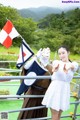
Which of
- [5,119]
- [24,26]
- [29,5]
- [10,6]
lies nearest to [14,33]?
[5,119]

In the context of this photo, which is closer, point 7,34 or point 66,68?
point 66,68

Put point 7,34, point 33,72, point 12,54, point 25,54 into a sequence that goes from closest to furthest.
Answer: point 33,72 → point 25,54 → point 7,34 → point 12,54

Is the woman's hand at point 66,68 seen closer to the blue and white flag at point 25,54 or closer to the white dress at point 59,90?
the white dress at point 59,90

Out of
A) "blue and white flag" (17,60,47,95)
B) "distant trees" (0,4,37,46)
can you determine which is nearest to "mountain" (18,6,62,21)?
"distant trees" (0,4,37,46)

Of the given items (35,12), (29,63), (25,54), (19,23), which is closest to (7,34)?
(25,54)

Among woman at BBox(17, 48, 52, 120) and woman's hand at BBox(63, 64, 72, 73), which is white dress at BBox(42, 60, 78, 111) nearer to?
woman's hand at BBox(63, 64, 72, 73)

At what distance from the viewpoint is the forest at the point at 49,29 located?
19.1 m

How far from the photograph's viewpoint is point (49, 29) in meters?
22.0

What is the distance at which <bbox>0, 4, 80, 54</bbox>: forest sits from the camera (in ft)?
62.6

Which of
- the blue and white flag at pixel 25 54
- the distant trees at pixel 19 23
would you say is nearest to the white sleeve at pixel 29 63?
the blue and white flag at pixel 25 54

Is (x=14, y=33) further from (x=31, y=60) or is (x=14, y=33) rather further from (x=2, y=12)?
(x=2, y=12)

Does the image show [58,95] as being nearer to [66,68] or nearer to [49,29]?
[66,68]

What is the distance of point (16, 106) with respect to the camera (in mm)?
4699

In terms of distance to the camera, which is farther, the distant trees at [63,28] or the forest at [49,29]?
the forest at [49,29]
